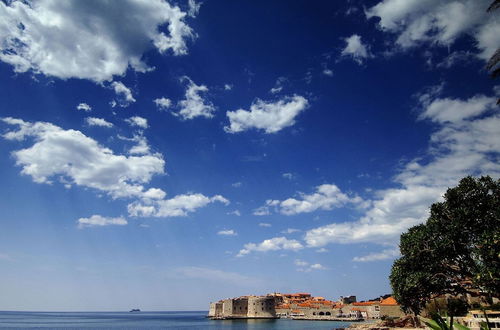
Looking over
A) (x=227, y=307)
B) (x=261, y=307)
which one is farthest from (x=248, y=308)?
(x=227, y=307)

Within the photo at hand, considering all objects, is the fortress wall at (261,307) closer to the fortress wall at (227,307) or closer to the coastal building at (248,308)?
the coastal building at (248,308)

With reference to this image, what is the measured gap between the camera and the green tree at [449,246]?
26.6m

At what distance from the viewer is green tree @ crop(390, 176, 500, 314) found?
1046 inches

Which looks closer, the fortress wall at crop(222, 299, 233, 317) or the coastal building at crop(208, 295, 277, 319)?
the coastal building at crop(208, 295, 277, 319)

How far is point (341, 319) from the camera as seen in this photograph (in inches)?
4722

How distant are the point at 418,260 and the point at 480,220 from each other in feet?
18.8

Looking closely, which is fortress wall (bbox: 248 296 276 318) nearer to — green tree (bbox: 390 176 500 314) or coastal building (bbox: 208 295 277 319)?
coastal building (bbox: 208 295 277 319)

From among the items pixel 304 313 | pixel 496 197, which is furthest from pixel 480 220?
pixel 304 313

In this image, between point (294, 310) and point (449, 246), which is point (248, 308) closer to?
point (294, 310)

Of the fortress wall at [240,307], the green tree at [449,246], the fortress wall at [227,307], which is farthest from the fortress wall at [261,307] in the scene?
the green tree at [449,246]

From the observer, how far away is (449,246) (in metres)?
26.8

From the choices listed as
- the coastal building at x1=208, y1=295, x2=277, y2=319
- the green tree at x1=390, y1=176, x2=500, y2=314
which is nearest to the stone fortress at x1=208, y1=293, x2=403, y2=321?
the coastal building at x1=208, y1=295, x2=277, y2=319

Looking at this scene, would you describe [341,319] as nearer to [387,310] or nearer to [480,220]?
[387,310]

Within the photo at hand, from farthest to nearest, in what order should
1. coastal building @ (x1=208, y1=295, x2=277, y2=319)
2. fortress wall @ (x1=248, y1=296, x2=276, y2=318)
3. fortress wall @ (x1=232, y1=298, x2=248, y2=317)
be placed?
fortress wall @ (x1=232, y1=298, x2=248, y2=317), coastal building @ (x1=208, y1=295, x2=277, y2=319), fortress wall @ (x1=248, y1=296, x2=276, y2=318)
